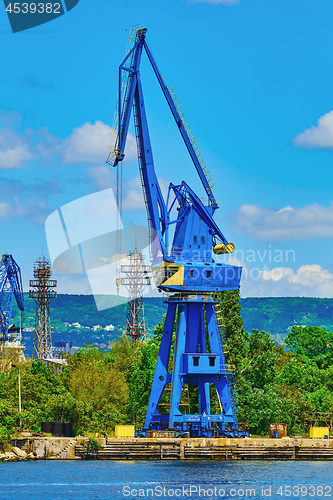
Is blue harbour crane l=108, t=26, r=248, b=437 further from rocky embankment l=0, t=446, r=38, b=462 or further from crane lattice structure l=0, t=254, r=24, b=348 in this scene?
crane lattice structure l=0, t=254, r=24, b=348

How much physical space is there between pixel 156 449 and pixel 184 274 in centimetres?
1645

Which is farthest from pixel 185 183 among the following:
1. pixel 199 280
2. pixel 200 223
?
pixel 199 280

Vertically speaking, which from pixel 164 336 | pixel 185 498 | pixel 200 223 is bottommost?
pixel 185 498

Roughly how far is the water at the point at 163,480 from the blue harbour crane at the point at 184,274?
8542 millimetres

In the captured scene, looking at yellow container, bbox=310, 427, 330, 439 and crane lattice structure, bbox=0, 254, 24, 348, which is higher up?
crane lattice structure, bbox=0, 254, 24, 348

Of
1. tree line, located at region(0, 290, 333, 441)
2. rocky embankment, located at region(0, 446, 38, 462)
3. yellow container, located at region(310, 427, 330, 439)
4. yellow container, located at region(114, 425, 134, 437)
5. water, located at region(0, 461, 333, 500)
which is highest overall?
tree line, located at region(0, 290, 333, 441)

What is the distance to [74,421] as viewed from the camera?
9069cm

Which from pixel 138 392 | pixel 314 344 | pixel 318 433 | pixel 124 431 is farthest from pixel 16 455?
pixel 314 344

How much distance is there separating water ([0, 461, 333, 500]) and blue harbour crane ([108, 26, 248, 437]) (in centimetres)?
854

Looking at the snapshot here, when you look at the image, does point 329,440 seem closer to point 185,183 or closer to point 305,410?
point 305,410

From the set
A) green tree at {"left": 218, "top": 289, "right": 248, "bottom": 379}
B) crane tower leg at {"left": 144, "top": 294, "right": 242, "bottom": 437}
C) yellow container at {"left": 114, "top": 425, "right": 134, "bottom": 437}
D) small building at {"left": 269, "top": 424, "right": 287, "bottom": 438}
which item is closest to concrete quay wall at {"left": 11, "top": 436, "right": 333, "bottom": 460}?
yellow container at {"left": 114, "top": 425, "right": 134, "bottom": 437}

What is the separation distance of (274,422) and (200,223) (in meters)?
22.4

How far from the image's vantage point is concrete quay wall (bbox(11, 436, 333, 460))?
79.9 metres

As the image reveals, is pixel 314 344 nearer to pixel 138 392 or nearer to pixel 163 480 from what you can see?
pixel 138 392
